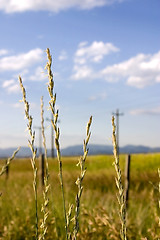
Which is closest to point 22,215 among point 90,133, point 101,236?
point 101,236

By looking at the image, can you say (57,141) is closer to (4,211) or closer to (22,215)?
(22,215)

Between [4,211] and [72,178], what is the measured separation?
26.7 feet

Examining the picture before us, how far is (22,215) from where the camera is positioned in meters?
5.59

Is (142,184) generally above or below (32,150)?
below

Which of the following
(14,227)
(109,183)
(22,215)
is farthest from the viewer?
(109,183)

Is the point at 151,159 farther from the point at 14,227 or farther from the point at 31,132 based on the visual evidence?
the point at 31,132

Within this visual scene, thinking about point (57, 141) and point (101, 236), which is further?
point (101, 236)

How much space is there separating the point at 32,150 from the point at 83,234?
7.10 feet

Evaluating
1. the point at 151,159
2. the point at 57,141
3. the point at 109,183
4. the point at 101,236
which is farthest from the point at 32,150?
the point at 151,159

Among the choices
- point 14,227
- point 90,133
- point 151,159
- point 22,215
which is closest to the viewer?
point 90,133

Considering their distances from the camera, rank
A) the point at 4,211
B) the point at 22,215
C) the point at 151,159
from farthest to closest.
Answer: the point at 151,159 < the point at 4,211 < the point at 22,215

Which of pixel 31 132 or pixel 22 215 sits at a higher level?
pixel 31 132

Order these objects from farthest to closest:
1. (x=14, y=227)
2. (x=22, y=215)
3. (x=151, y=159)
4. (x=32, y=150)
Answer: (x=151, y=159) < (x=22, y=215) < (x=14, y=227) < (x=32, y=150)

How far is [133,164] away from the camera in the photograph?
20.6 m
